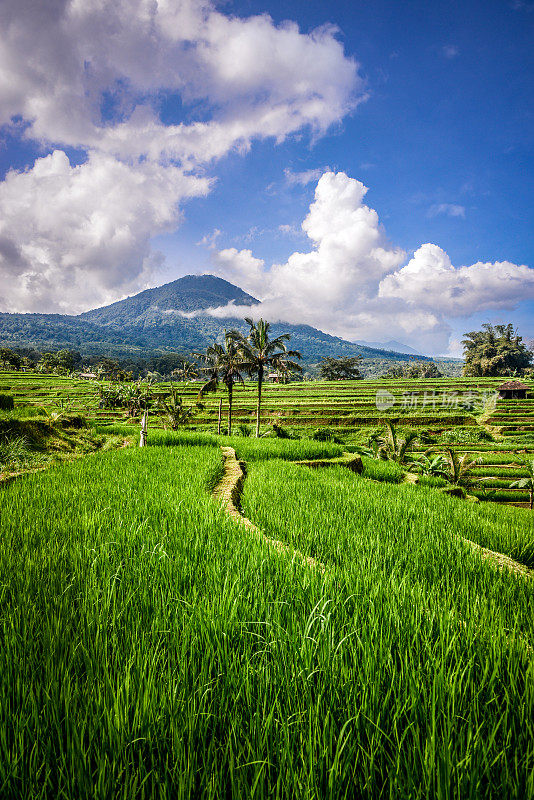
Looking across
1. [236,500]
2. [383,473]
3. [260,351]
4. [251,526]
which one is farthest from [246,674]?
[260,351]

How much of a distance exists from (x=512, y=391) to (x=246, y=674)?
56311mm

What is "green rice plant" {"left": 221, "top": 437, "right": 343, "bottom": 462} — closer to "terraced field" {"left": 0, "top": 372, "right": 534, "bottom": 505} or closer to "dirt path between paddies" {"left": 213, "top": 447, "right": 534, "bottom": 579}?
"dirt path between paddies" {"left": 213, "top": 447, "right": 534, "bottom": 579}

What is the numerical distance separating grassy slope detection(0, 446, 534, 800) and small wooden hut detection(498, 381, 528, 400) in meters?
52.8

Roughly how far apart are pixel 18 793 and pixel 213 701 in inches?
21.7

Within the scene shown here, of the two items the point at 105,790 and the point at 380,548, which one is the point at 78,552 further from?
the point at 380,548

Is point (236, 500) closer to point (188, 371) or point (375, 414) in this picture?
point (375, 414)

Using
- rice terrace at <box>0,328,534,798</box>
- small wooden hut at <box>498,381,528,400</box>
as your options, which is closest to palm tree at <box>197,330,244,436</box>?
rice terrace at <box>0,328,534,798</box>

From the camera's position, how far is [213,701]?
3.71ft

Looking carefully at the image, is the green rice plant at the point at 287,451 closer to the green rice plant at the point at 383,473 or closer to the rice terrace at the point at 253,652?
the green rice plant at the point at 383,473

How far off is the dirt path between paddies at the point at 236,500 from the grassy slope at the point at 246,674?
207 mm

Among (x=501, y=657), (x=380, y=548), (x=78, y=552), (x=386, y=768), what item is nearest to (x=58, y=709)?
(x=386, y=768)

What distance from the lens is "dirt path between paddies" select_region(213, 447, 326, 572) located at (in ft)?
8.63

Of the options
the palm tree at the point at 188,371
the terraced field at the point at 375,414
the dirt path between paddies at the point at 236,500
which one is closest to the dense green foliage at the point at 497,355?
the terraced field at the point at 375,414

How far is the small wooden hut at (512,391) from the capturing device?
44.2 metres
